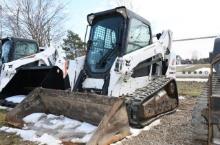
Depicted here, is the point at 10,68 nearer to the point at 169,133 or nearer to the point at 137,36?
the point at 137,36

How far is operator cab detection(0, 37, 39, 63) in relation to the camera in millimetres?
10452

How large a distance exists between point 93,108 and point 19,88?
4.48m

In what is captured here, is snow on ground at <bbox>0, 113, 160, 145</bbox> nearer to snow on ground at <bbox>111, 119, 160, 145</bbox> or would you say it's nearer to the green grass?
snow on ground at <bbox>111, 119, 160, 145</bbox>

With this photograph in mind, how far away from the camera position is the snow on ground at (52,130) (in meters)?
5.39

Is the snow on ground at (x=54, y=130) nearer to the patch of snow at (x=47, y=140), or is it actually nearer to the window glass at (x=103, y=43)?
the patch of snow at (x=47, y=140)

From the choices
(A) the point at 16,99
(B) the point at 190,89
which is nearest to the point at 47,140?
(A) the point at 16,99

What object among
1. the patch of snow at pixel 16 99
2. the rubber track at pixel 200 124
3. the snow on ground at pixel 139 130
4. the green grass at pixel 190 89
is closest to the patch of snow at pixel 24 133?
the snow on ground at pixel 139 130

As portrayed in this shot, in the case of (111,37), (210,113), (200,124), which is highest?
(111,37)

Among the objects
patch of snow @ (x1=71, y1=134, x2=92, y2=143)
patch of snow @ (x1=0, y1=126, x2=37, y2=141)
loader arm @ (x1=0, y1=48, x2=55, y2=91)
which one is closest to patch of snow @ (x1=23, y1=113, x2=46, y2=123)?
patch of snow @ (x1=0, y1=126, x2=37, y2=141)

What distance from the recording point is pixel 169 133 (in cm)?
565

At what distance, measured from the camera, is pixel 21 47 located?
1076 centimetres

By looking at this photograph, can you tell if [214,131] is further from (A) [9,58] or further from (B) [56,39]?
(B) [56,39]

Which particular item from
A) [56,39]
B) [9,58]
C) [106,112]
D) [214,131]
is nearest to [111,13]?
[106,112]

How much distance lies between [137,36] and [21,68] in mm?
3842
